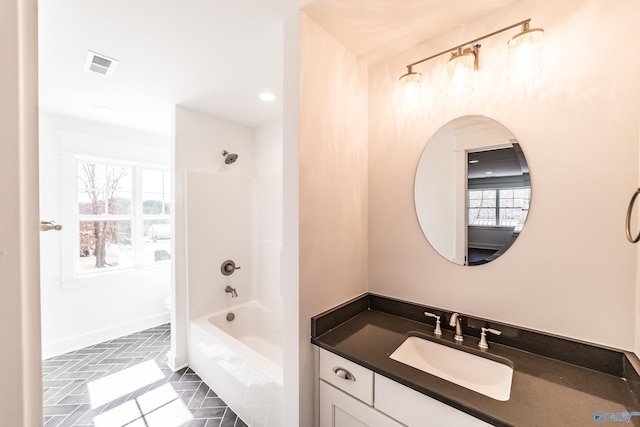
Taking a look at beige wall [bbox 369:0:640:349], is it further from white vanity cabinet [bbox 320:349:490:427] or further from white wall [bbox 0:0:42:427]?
white wall [bbox 0:0:42:427]

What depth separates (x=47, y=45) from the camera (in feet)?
5.03

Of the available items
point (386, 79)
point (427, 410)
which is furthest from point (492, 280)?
point (386, 79)

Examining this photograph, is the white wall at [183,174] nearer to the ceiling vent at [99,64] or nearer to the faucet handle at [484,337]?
the ceiling vent at [99,64]

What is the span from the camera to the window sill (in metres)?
2.80

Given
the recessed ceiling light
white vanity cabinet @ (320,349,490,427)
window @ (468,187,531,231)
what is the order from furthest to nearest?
the recessed ceiling light → window @ (468,187,531,231) → white vanity cabinet @ (320,349,490,427)

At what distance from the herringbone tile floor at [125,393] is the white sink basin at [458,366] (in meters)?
1.37

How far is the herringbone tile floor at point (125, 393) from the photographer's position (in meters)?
1.87

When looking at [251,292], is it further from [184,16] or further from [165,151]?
[184,16]

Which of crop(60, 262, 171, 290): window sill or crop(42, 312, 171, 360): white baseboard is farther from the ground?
crop(60, 262, 171, 290): window sill

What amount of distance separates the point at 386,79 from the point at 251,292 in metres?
2.62

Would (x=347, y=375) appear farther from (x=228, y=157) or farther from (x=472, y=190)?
(x=228, y=157)

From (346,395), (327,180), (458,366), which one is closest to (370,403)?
(346,395)

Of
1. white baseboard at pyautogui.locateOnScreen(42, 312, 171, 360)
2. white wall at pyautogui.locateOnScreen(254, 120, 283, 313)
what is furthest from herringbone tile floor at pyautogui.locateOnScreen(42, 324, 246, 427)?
white wall at pyautogui.locateOnScreen(254, 120, 283, 313)

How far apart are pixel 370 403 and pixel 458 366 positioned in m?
0.49
